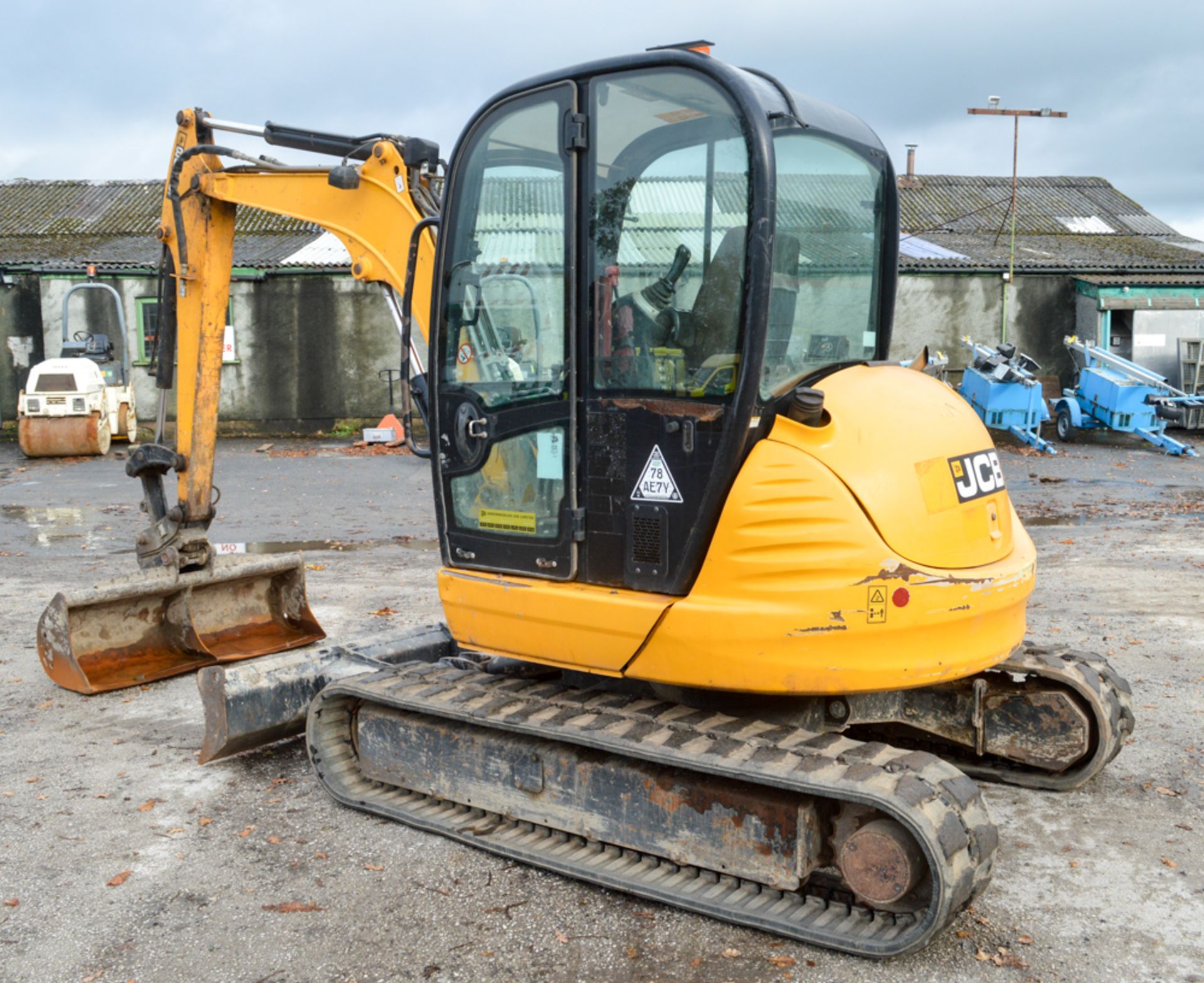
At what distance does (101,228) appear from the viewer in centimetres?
2803

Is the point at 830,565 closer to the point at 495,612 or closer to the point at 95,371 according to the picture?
the point at 495,612

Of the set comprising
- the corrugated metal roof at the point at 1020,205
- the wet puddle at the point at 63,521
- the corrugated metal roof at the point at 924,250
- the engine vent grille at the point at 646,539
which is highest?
the corrugated metal roof at the point at 1020,205

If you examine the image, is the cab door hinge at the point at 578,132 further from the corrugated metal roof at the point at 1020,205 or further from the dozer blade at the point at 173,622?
the corrugated metal roof at the point at 1020,205

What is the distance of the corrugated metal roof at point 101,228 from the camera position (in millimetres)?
24781

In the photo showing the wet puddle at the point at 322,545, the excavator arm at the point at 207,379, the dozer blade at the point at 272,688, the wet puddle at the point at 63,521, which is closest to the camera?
the dozer blade at the point at 272,688

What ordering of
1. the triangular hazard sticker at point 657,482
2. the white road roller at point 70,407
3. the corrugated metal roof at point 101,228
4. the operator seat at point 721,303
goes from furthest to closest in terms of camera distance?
the corrugated metal roof at point 101,228 < the white road roller at point 70,407 < the triangular hazard sticker at point 657,482 < the operator seat at point 721,303

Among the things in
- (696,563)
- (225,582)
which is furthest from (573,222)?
(225,582)

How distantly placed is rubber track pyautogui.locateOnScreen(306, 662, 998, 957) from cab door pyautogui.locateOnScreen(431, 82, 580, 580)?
56 cm

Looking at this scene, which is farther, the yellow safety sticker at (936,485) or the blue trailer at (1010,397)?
the blue trailer at (1010,397)

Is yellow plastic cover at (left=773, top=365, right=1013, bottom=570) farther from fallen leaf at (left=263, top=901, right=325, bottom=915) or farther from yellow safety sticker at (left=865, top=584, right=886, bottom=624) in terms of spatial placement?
fallen leaf at (left=263, top=901, right=325, bottom=915)

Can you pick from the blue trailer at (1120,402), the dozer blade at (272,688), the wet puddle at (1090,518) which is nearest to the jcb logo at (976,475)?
the dozer blade at (272,688)

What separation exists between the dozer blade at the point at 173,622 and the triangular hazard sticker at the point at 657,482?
12.4 ft

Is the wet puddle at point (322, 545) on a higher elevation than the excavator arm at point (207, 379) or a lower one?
lower

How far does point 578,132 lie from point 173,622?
4.33 m
